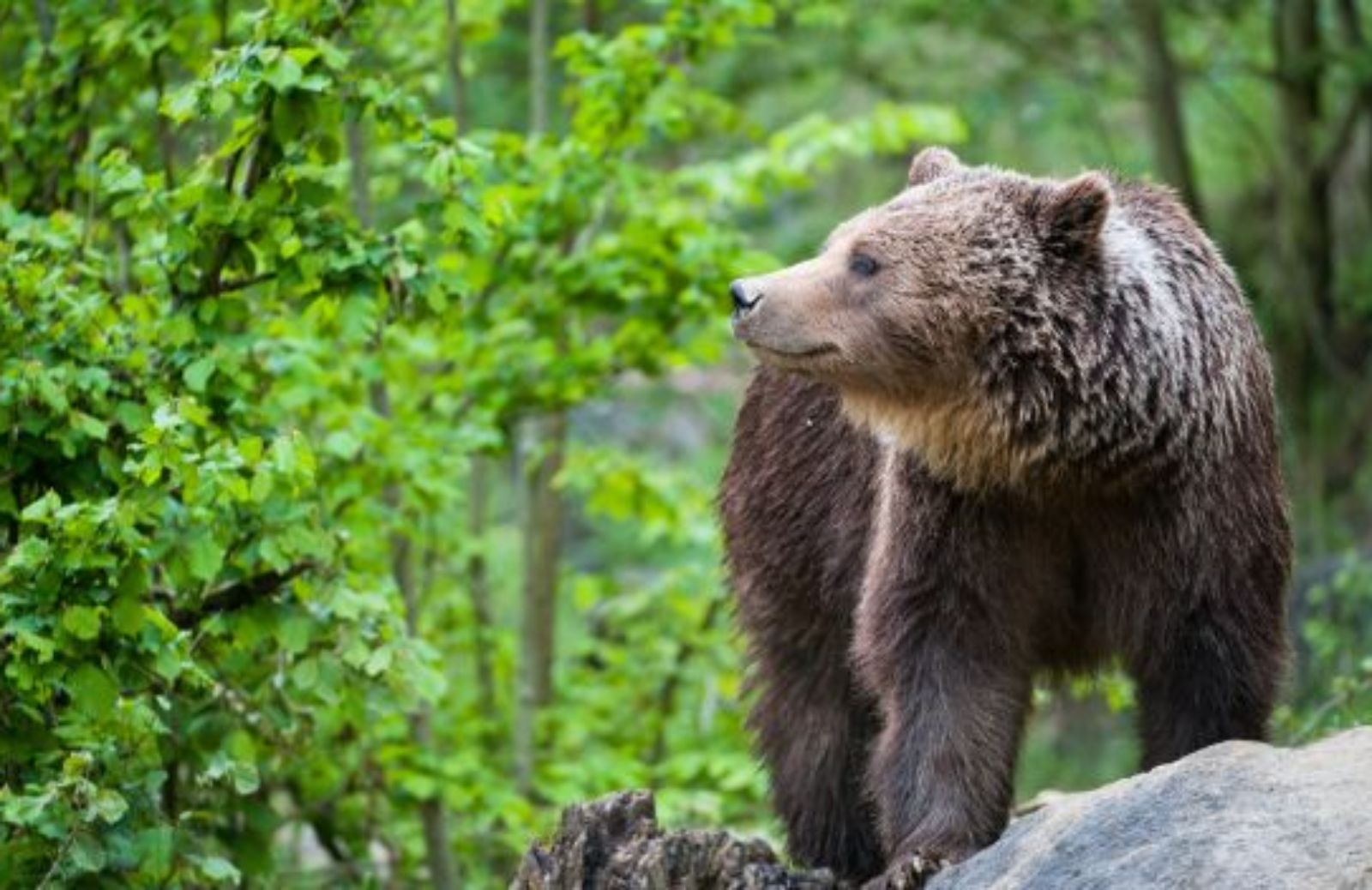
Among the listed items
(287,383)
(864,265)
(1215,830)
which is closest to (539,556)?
(287,383)

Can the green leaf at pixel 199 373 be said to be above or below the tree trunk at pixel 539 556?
above

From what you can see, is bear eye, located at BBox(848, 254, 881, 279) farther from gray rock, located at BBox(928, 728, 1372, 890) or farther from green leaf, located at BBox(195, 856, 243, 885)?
green leaf, located at BBox(195, 856, 243, 885)

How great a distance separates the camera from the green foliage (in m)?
5.72

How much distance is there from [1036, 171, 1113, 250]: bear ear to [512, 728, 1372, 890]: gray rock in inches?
55.4

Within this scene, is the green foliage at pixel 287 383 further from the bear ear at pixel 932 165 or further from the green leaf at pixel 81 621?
the bear ear at pixel 932 165

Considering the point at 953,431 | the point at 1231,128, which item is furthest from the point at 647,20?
the point at 953,431

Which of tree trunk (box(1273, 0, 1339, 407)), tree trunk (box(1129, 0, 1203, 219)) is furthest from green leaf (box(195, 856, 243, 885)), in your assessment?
tree trunk (box(1273, 0, 1339, 407))

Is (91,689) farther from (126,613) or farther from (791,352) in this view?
(791,352)

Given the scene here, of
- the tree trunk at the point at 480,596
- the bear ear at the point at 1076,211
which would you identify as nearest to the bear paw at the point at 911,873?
the bear ear at the point at 1076,211

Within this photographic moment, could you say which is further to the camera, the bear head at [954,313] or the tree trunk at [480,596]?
the tree trunk at [480,596]

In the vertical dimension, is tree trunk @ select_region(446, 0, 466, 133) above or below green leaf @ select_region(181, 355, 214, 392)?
above

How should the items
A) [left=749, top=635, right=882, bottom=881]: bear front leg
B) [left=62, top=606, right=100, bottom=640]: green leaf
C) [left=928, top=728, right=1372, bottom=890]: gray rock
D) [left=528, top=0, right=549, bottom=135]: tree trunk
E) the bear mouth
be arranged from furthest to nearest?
[left=528, top=0, right=549, bottom=135]: tree trunk, [left=749, top=635, right=882, bottom=881]: bear front leg, the bear mouth, [left=62, top=606, right=100, bottom=640]: green leaf, [left=928, top=728, right=1372, bottom=890]: gray rock

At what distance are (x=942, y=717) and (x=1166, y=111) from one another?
9.46 metres

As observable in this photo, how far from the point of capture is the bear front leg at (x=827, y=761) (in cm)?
682
